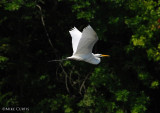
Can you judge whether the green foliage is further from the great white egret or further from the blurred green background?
the great white egret

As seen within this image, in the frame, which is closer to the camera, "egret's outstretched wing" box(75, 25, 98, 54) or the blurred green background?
"egret's outstretched wing" box(75, 25, 98, 54)

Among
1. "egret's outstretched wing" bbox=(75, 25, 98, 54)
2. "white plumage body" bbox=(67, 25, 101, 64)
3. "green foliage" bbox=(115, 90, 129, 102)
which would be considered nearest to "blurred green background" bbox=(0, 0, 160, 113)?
"green foliage" bbox=(115, 90, 129, 102)

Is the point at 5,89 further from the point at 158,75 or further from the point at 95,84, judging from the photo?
the point at 158,75

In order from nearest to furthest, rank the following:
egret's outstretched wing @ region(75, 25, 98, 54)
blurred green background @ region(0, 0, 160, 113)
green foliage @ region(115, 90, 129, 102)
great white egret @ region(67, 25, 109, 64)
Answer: egret's outstretched wing @ region(75, 25, 98, 54) → great white egret @ region(67, 25, 109, 64) → blurred green background @ region(0, 0, 160, 113) → green foliage @ region(115, 90, 129, 102)

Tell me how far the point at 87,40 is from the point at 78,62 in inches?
148

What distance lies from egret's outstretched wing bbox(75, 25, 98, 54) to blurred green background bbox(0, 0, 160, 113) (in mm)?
1894

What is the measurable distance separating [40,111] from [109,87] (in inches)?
79.4

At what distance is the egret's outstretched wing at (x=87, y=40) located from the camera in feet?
19.5

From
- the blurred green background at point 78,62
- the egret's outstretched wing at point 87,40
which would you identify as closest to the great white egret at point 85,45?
the egret's outstretched wing at point 87,40

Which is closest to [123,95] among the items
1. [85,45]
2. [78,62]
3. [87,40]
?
[78,62]

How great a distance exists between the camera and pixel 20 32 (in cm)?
1066

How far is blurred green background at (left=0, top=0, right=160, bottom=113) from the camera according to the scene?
8.84m

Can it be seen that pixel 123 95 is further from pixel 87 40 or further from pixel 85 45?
pixel 87 40

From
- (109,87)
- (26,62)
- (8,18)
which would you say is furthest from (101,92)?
(8,18)
